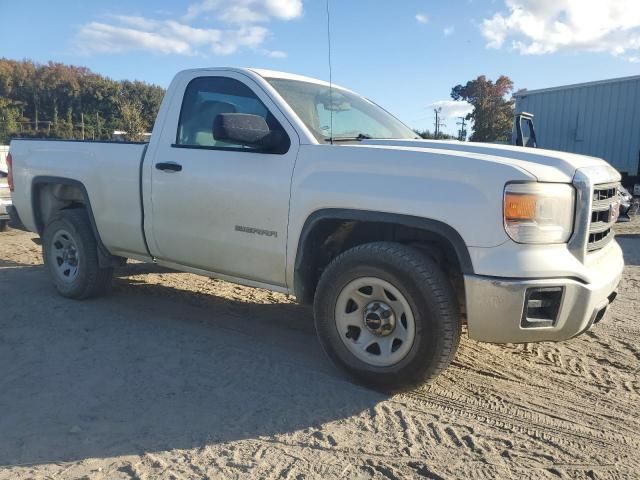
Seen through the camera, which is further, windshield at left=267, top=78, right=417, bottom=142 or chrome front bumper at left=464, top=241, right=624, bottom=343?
windshield at left=267, top=78, right=417, bottom=142

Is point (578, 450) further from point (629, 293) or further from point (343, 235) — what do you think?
point (629, 293)

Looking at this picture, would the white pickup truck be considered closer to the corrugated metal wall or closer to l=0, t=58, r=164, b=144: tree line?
the corrugated metal wall

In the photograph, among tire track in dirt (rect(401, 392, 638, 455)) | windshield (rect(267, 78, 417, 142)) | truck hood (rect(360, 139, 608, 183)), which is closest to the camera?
tire track in dirt (rect(401, 392, 638, 455))

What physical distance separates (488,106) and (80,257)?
3412cm

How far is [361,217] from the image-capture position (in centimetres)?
337

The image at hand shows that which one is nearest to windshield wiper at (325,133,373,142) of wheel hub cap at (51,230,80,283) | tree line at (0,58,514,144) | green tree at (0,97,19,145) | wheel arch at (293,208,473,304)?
wheel arch at (293,208,473,304)

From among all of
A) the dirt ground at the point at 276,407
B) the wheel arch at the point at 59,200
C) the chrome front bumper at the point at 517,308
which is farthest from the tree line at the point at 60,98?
the chrome front bumper at the point at 517,308

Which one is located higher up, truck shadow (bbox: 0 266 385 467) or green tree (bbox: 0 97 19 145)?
green tree (bbox: 0 97 19 145)

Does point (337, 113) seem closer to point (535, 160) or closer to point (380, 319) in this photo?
point (535, 160)

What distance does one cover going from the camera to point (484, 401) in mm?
3338

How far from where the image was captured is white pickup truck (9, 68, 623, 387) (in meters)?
2.96

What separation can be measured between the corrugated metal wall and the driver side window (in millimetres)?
13115

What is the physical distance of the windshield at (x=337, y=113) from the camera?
4020mm

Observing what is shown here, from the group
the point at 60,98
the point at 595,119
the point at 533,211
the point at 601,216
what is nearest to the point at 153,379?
the point at 533,211
